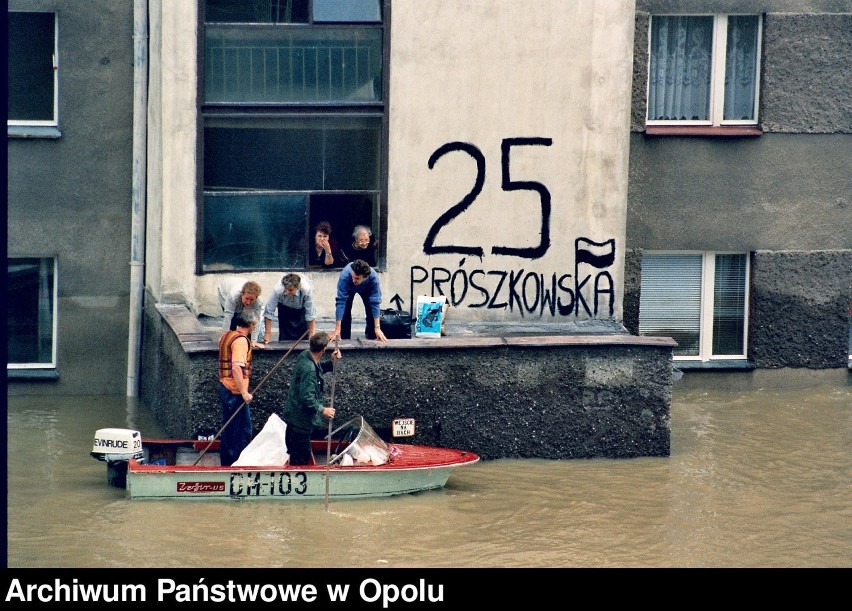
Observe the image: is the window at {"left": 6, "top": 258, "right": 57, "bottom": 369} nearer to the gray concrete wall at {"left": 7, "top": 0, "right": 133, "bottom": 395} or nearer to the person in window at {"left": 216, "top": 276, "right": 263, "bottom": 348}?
the gray concrete wall at {"left": 7, "top": 0, "right": 133, "bottom": 395}

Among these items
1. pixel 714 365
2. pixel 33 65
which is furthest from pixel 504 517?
pixel 33 65

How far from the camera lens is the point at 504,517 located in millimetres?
12492

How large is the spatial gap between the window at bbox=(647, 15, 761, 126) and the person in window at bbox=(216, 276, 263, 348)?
5.76 m

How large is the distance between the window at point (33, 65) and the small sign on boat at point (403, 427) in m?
5.93

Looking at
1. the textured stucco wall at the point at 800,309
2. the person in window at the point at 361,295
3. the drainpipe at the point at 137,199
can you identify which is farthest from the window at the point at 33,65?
the textured stucco wall at the point at 800,309

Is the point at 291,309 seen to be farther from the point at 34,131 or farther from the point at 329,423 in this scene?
the point at 34,131

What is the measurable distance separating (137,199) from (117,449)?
463 centimetres

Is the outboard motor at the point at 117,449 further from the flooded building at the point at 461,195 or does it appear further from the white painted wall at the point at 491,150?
the white painted wall at the point at 491,150

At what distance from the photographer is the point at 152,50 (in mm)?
16031

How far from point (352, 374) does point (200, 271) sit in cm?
245

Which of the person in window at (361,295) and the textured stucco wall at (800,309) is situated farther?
the textured stucco wall at (800,309)

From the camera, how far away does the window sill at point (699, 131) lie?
16953mm
